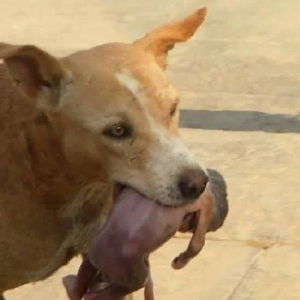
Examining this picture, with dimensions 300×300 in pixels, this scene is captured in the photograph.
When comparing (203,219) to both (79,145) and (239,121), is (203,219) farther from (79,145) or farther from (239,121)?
(239,121)

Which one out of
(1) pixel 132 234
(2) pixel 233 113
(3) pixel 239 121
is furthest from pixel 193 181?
(2) pixel 233 113

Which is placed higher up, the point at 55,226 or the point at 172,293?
the point at 55,226

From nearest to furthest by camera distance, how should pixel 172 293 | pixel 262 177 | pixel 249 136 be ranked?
pixel 172 293
pixel 262 177
pixel 249 136

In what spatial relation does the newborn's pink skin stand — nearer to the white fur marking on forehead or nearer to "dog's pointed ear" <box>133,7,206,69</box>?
the white fur marking on forehead

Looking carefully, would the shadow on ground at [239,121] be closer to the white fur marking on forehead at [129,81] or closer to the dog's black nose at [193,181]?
the white fur marking on forehead at [129,81]

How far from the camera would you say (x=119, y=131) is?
13.7 ft

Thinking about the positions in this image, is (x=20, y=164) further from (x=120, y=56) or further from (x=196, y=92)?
(x=196, y=92)

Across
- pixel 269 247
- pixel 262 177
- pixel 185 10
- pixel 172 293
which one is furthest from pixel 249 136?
pixel 185 10

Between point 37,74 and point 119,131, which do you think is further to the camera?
point 37,74

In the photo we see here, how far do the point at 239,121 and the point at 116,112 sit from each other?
2942mm

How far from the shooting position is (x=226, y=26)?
28.3ft

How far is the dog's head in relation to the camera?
13.4ft

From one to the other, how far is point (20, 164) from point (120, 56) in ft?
2.04

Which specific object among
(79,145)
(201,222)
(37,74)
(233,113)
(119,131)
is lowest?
(233,113)
